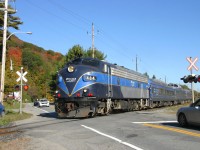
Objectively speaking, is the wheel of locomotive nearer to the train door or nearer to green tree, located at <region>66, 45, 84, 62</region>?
the train door

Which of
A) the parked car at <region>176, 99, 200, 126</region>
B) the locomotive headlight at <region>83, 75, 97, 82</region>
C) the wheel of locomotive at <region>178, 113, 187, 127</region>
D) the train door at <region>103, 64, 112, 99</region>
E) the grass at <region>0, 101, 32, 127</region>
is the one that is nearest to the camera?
the parked car at <region>176, 99, 200, 126</region>

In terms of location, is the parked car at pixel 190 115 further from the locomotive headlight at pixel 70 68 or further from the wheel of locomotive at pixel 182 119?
the locomotive headlight at pixel 70 68

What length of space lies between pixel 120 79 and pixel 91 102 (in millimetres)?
5595

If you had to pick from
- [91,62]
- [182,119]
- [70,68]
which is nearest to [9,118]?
[70,68]

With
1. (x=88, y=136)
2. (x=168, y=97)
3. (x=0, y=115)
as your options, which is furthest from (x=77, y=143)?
(x=168, y=97)

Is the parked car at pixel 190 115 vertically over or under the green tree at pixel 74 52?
under

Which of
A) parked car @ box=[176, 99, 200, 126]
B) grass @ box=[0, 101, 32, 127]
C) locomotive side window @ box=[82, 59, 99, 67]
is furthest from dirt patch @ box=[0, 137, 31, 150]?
locomotive side window @ box=[82, 59, 99, 67]

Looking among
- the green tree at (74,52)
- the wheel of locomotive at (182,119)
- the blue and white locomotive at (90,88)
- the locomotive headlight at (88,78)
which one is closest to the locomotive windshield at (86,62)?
the blue and white locomotive at (90,88)

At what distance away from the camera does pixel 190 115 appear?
14.1 meters

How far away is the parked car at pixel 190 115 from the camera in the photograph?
13.7 m

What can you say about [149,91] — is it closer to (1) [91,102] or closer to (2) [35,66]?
(1) [91,102]

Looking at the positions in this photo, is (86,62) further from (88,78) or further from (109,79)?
(109,79)

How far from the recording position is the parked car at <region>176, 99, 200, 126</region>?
45.0 ft

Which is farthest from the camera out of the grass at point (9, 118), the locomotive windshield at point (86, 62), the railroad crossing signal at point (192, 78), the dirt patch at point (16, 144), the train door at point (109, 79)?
the train door at point (109, 79)
